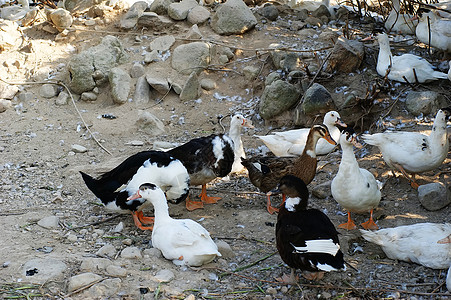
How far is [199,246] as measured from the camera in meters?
4.57

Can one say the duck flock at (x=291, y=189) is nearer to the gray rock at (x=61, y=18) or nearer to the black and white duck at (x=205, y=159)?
the black and white duck at (x=205, y=159)

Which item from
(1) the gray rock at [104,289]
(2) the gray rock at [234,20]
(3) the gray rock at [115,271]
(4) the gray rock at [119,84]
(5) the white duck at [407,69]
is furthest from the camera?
(2) the gray rock at [234,20]

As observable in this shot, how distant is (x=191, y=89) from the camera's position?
850 cm

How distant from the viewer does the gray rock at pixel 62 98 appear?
8.59 m

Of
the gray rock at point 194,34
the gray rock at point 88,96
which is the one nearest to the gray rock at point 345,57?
the gray rock at point 194,34

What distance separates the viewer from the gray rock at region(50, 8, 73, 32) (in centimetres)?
952

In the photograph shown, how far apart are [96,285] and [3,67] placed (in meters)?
6.10

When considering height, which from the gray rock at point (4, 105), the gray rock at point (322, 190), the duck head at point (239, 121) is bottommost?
the gray rock at point (4, 105)

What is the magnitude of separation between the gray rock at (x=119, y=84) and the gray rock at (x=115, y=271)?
455cm

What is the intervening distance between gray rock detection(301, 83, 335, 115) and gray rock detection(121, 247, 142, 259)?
11.8ft

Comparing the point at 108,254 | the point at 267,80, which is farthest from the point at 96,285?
the point at 267,80

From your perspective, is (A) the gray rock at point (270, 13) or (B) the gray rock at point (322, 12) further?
(B) the gray rock at point (322, 12)

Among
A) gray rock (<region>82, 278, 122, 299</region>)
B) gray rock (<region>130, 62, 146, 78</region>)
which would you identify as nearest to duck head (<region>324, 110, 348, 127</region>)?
gray rock (<region>130, 62, 146, 78</region>)

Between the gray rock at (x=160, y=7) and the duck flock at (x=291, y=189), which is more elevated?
the duck flock at (x=291, y=189)
